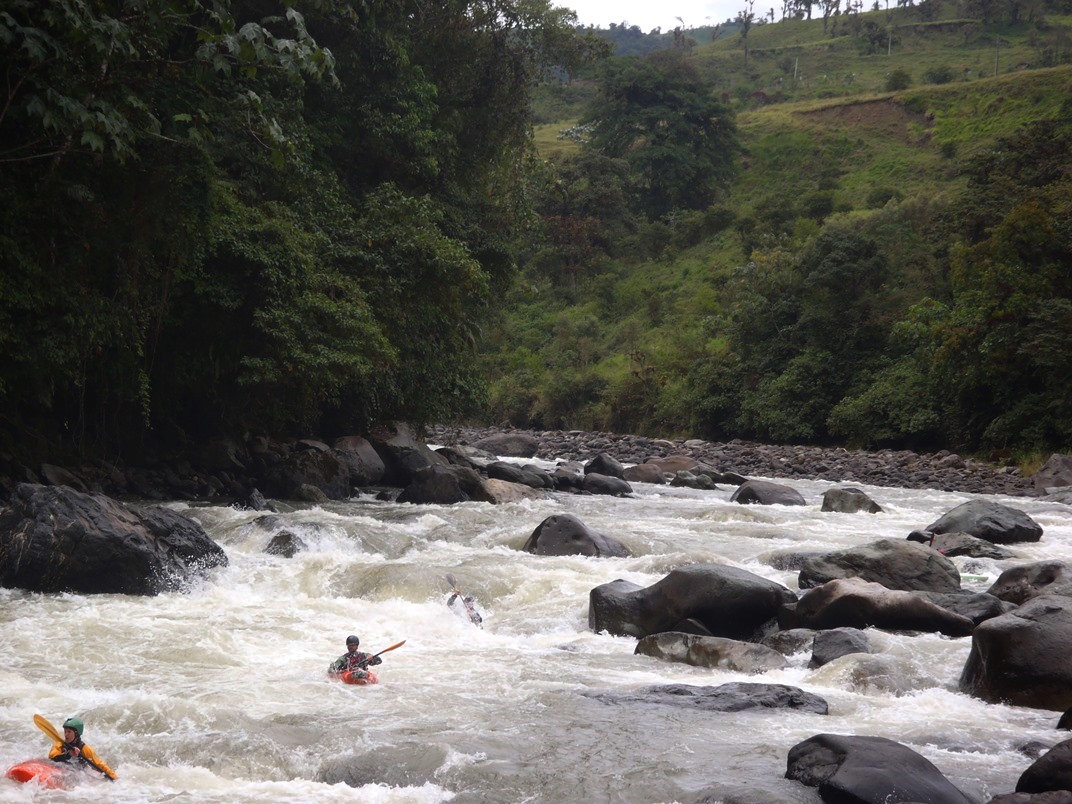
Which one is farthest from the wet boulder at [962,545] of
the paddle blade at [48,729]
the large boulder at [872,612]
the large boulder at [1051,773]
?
the paddle blade at [48,729]

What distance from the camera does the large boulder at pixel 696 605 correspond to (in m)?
9.11

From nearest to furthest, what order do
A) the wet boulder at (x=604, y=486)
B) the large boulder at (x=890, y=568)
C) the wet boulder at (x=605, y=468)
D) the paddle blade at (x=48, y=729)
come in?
the paddle blade at (x=48, y=729)
the large boulder at (x=890, y=568)
the wet boulder at (x=604, y=486)
the wet boulder at (x=605, y=468)

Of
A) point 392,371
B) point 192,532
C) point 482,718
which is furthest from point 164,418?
point 482,718

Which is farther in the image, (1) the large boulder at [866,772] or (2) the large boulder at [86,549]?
(2) the large boulder at [86,549]

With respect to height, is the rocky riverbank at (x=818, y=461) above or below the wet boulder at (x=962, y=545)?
below

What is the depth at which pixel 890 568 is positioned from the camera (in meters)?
10.3

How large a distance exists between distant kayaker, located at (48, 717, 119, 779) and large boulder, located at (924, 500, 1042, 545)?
440 inches

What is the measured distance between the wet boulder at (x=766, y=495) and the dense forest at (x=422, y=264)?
18.6 feet

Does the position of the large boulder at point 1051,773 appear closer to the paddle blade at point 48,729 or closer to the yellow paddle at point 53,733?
the yellow paddle at point 53,733

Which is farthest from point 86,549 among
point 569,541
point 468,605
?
point 569,541

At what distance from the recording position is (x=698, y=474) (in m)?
22.2

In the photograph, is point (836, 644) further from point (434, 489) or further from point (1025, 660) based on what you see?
point (434, 489)

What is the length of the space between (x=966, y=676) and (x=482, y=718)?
3615 millimetres

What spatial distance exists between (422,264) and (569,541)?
7.39 meters
